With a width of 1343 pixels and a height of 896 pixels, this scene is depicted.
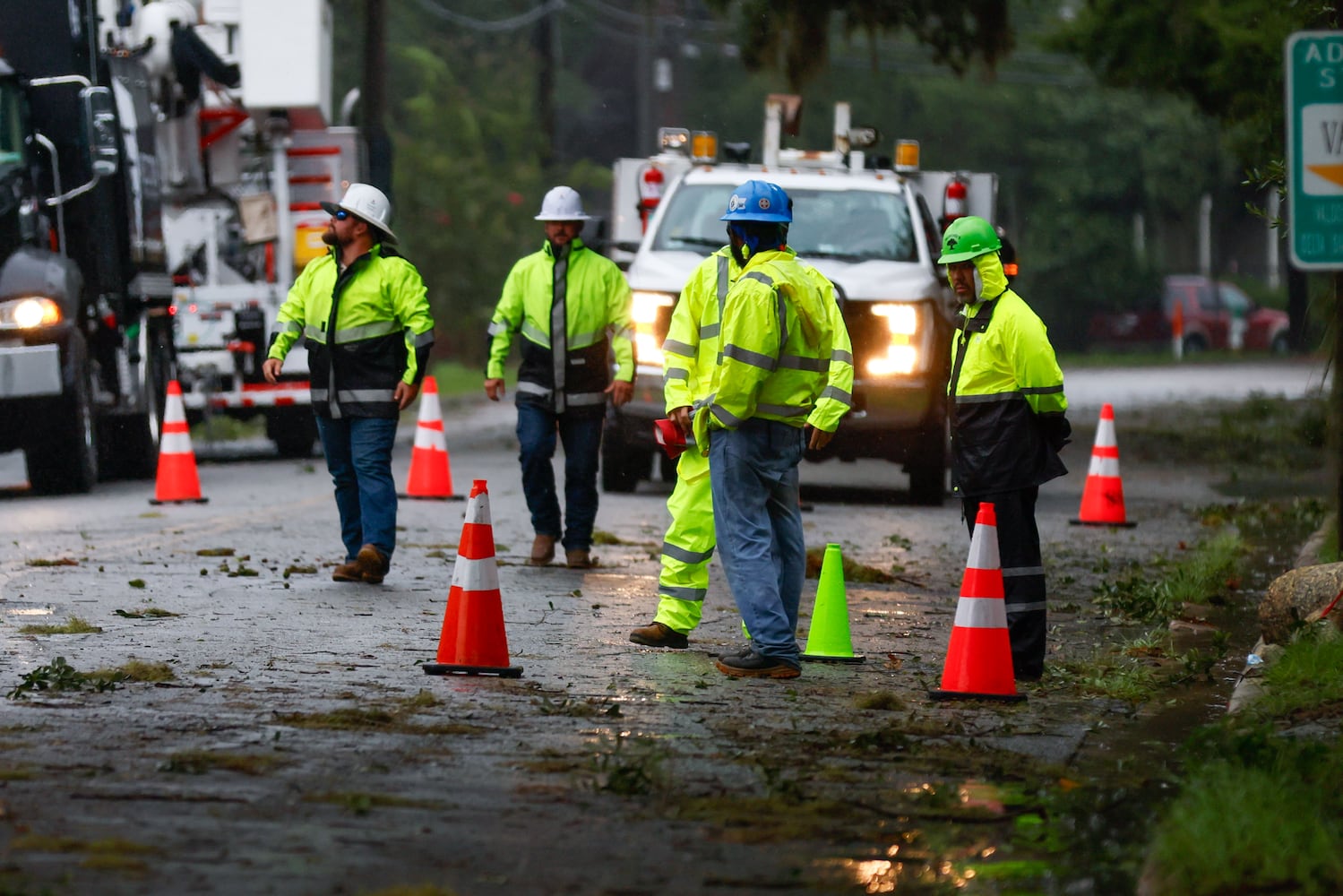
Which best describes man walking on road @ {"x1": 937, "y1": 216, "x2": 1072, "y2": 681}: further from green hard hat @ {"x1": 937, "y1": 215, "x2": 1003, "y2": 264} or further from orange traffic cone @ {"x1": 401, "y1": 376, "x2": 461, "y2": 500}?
orange traffic cone @ {"x1": 401, "y1": 376, "x2": 461, "y2": 500}

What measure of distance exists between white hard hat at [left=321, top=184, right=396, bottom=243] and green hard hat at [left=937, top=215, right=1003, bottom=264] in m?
3.18

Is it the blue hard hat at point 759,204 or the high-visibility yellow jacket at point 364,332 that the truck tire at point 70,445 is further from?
the blue hard hat at point 759,204

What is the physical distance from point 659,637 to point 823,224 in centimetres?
735

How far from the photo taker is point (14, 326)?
14.9 metres

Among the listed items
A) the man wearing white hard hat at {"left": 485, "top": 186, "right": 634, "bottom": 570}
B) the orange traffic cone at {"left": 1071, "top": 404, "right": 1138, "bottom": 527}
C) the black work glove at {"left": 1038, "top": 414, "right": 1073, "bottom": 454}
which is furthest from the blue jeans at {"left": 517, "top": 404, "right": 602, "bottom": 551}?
the orange traffic cone at {"left": 1071, "top": 404, "right": 1138, "bottom": 527}

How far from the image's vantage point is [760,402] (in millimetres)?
8148

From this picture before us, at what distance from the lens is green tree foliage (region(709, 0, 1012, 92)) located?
810 inches

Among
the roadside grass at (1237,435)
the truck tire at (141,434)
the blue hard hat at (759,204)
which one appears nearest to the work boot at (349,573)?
the blue hard hat at (759,204)

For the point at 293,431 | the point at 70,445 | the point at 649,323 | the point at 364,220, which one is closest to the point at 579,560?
the point at 364,220

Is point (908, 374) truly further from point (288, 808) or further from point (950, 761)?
point (288, 808)

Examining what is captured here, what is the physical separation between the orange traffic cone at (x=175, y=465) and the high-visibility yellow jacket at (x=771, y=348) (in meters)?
7.21

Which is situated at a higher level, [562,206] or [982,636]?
[562,206]

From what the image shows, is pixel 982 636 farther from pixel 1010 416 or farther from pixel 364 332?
pixel 364 332

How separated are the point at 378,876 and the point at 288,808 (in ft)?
2.34
